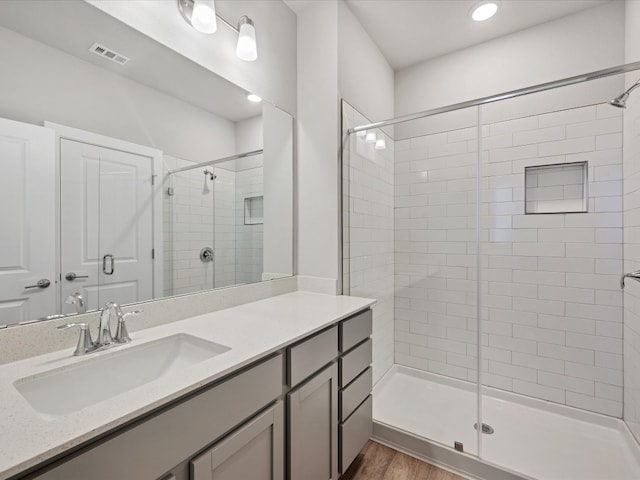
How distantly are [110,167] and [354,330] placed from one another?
1295mm

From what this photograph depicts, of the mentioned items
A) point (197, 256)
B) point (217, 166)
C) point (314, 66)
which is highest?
point (314, 66)

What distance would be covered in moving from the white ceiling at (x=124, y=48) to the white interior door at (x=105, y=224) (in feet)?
1.11

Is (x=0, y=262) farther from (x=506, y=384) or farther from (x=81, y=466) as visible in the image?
(x=506, y=384)

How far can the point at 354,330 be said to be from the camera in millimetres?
1561

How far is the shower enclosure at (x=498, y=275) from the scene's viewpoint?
1.91 meters

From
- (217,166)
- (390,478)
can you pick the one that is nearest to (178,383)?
(217,166)

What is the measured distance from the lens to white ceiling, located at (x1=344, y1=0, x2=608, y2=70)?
6.75 ft

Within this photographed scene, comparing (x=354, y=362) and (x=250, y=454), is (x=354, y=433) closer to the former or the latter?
(x=354, y=362)

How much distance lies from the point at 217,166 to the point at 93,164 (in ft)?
1.90

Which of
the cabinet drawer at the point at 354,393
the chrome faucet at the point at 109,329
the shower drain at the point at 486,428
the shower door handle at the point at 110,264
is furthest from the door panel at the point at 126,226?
the shower drain at the point at 486,428

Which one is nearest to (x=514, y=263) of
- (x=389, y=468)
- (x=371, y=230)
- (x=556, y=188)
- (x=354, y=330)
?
(x=556, y=188)

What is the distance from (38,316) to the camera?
3.23 ft

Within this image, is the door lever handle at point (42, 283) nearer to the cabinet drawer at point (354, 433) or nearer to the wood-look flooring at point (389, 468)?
the cabinet drawer at point (354, 433)

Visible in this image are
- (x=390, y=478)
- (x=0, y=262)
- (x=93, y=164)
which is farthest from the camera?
(x=390, y=478)
